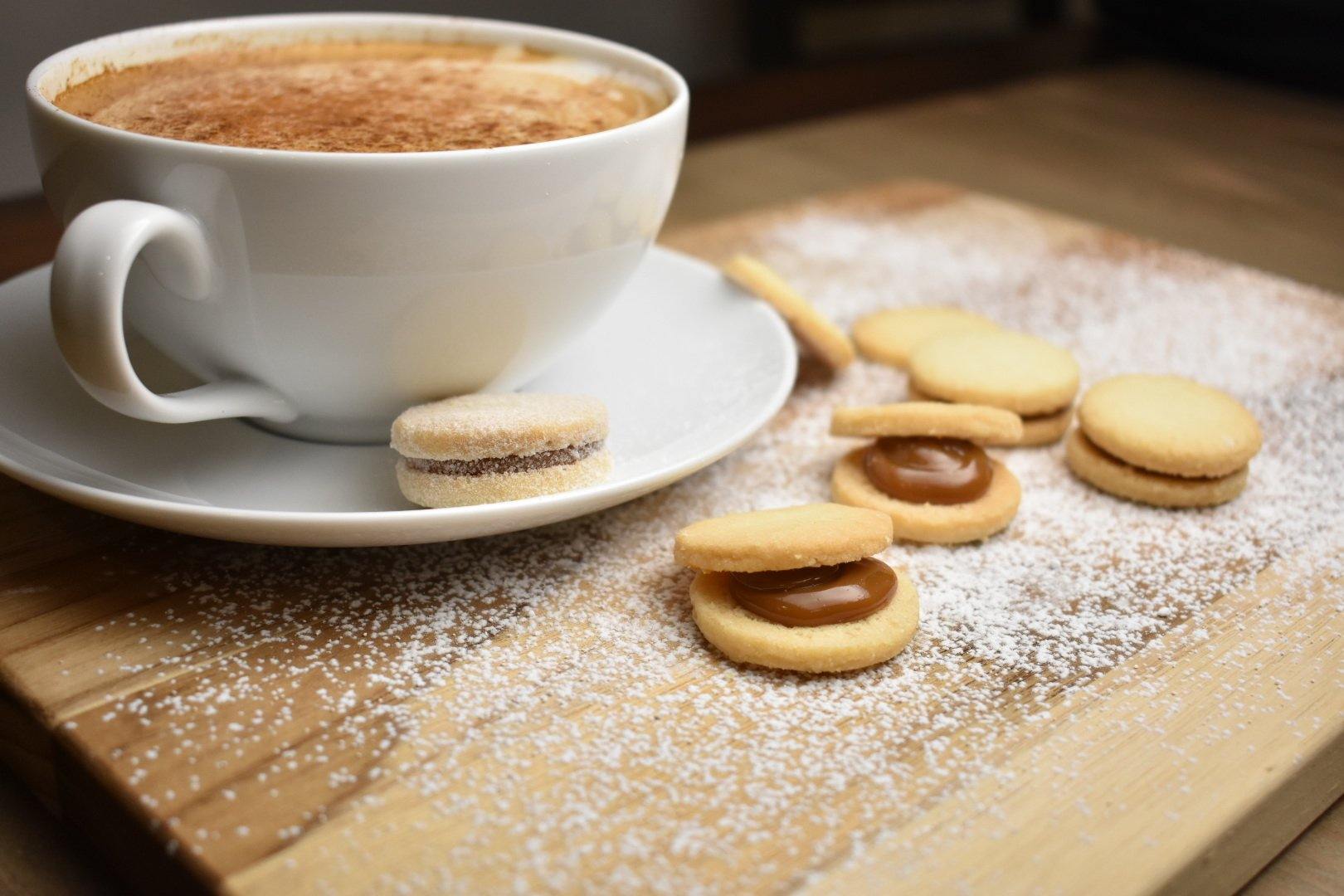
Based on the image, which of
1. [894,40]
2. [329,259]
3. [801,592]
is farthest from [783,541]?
[894,40]

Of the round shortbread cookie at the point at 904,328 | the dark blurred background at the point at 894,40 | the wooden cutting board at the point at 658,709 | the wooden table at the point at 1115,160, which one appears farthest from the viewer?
the dark blurred background at the point at 894,40

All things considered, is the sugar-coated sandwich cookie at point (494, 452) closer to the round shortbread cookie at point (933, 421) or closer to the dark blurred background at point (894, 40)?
the round shortbread cookie at point (933, 421)

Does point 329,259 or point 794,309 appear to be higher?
Result: point 329,259

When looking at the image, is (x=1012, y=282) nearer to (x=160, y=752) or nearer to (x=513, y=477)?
(x=513, y=477)

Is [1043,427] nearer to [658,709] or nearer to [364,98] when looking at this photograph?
[658,709]

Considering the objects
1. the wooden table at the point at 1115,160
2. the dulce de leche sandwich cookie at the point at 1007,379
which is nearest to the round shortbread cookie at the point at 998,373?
the dulce de leche sandwich cookie at the point at 1007,379

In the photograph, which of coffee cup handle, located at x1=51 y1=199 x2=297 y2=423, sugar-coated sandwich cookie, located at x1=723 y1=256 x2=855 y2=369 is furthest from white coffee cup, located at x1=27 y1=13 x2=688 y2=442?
sugar-coated sandwich cookie, located at x1=723 y1=256 x2=855 y2=369
